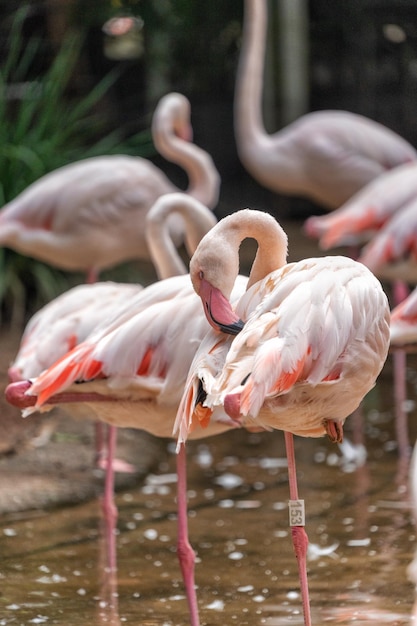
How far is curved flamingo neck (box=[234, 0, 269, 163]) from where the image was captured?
7316mm

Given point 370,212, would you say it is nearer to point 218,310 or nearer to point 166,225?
point 166,225

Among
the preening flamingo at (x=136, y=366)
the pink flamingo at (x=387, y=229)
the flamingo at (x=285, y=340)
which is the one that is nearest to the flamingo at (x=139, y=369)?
the preening flamingo at (x=136, y=366)

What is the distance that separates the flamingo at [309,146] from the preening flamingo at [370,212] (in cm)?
115

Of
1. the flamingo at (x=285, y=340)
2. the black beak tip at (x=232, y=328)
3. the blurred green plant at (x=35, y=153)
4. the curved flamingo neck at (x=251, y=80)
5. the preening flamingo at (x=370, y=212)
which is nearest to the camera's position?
the flamingo at (x=285, y=340)

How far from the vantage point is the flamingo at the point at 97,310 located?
164 inches

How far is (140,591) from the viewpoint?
12.2 ft

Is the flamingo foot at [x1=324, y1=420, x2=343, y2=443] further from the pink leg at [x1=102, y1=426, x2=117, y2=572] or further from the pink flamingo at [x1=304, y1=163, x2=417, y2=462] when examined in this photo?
the pink flamingo at [x1=304, y1=163, x2=417, y2=462]

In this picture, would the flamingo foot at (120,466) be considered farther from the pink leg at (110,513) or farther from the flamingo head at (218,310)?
the flamingo head at (218,310)

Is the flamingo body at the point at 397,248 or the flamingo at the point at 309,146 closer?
the flamingo body at the point at 397,248

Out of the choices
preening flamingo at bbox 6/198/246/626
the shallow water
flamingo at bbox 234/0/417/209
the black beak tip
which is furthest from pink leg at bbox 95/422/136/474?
flamingo at bbox 234/0/417/209

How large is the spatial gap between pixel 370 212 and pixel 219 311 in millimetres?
3306

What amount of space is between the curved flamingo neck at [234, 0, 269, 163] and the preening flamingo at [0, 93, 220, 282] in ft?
3.58

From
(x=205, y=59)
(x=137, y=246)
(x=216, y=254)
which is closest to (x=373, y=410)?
(x=137, y=246)

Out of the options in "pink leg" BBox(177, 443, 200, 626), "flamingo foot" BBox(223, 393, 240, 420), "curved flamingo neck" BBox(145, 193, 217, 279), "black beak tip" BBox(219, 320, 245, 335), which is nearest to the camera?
"flamingo foot" BBox(223, 393, 240, 420)
